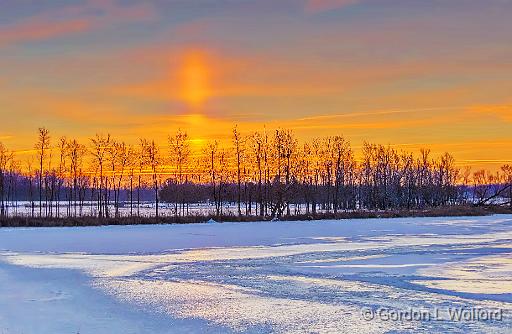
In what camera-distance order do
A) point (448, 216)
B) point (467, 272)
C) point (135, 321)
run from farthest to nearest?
point (448, 216) → point (467, 272) → point (135, 321)

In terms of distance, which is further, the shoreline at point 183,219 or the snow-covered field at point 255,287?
the shoreline at point 183,219

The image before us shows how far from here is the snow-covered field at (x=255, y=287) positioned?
7773 millimetres

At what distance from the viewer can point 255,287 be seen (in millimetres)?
10812

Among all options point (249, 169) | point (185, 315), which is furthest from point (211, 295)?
point (249, 169)

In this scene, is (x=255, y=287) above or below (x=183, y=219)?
below

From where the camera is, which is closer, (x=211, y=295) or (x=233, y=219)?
(x=211, y=295)

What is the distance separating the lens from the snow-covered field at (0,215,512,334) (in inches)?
306

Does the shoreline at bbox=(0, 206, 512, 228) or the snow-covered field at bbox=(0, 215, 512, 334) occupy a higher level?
the shoreline at bbox=(0, 206, 512, 228)

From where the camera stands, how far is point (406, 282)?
11.1 meters

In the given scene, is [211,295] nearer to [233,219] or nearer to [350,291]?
[350,291]

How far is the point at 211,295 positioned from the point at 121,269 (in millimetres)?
4213

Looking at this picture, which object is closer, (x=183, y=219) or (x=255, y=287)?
(x=255, y=287)

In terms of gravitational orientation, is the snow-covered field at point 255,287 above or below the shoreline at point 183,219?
below

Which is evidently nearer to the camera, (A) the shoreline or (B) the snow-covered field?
(B) the snow-covered field
